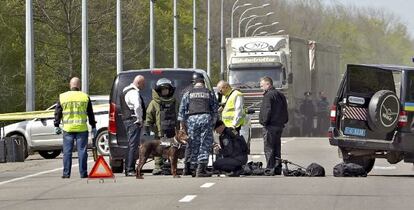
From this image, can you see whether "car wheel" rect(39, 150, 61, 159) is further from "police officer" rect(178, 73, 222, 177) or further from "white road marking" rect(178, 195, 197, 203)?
"white road marking" rect(178, 195, 197, 203)

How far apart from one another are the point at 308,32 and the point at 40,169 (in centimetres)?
10566

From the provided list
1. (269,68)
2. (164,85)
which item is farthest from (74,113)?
(269,68)

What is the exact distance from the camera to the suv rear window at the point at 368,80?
21359mm

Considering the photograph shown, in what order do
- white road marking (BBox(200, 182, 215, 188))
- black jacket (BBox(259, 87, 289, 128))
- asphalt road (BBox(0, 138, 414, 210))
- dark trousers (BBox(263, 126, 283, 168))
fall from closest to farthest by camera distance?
asphalt road (BBox(0, 138, 414, 210))
white road marking (BBox(200, 182, 215, 188))
black jacket (BBox(259, 87, 289, 128))
dark trousers (BBox(263, 126, 283, 168))

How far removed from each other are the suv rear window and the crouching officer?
2.05 m

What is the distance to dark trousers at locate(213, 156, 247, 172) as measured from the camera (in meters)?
21.2

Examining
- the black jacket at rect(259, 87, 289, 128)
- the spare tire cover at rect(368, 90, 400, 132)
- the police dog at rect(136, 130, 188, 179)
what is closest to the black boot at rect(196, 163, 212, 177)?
the police dog at rect(136, 130, 188, 179)

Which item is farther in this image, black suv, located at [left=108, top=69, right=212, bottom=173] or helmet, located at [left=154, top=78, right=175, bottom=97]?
black suv, located at [left=108, top=69, right=212, bottom=173]

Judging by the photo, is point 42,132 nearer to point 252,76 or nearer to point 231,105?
point 231,105

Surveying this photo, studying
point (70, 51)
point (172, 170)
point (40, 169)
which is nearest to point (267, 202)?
point (172, 170)

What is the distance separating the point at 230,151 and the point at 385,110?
2.58m

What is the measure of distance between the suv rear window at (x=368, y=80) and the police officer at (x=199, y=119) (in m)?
2.45

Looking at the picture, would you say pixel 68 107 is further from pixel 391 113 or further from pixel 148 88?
pixel 391 113

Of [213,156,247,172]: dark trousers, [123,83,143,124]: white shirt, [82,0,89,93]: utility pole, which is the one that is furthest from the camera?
[82,0,89,93]: utility pole
